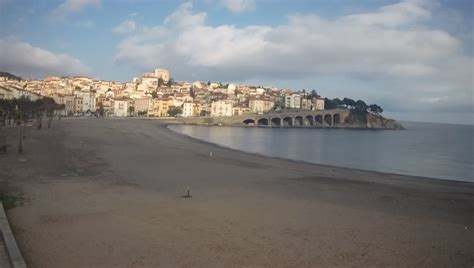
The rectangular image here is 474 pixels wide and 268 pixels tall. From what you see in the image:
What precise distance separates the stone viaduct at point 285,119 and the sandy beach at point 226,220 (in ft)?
281

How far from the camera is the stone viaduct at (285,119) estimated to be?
4235 inches

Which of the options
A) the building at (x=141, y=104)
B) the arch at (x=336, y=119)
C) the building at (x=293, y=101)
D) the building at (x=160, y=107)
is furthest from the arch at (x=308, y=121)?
the building at (x=141, y=104)

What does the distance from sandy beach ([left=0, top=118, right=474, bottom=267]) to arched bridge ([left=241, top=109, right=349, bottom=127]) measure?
319 ft

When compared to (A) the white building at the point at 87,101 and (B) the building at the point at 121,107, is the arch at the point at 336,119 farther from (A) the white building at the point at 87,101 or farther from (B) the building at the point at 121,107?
(A) the white building at the point at 87,101

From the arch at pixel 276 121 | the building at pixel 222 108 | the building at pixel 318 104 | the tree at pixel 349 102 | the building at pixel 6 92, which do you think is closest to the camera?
the building at pixel 6 92

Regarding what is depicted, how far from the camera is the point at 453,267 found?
27.1 ft

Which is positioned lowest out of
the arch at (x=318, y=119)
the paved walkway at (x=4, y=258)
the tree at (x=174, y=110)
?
the paved walkway at (x=4, y=258)

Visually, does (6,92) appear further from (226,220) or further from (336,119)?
(336,119)

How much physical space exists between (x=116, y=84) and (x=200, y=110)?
5769cm

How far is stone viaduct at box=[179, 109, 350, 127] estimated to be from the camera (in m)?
108

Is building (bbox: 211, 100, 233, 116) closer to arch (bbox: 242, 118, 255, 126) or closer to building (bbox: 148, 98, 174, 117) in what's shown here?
arch (bbox: 242, 118, 255, 126)

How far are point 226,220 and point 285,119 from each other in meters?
121

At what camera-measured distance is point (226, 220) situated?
1102 centimetres

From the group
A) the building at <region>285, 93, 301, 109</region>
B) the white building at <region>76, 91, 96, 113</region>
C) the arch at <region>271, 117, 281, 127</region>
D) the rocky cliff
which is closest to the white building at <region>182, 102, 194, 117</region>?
the arch at <region>271, 117, 281, 127</region>
